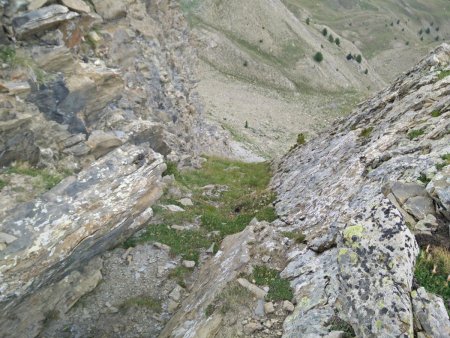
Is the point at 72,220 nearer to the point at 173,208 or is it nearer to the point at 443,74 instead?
the point at 173,208

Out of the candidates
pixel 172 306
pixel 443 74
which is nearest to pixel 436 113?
pixel 443 74

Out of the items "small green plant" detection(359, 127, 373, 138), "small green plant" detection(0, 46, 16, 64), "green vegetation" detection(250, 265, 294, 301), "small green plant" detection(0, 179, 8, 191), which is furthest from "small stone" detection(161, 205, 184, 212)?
"small green plant" detection(359, 127, 373, 138)

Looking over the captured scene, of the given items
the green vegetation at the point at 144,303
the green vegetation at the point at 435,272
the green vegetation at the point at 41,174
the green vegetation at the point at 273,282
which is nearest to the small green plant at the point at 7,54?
the green vegetation at the point at 41,174

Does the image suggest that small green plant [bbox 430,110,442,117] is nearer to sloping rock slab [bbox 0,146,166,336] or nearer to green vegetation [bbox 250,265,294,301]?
green vegetation [bbox 250,265,294,301]

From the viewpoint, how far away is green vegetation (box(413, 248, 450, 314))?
1053 cm

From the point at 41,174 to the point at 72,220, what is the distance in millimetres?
2731

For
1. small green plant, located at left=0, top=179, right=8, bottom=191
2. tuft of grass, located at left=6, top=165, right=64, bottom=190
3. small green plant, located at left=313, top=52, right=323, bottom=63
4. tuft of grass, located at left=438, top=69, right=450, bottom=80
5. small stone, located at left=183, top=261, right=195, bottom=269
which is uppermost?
Answer: tuft of grass, located at left=438, top=69, right=450, bottom=80

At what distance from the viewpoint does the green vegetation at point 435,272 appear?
34.6 feet

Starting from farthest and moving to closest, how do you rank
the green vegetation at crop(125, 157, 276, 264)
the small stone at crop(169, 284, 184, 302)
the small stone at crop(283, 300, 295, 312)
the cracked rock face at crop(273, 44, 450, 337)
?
the green vegetation at crop(125, 157, 276, 264)
the small stone at crop(169, 284, 184, 302)
the small stone at crop(283, 300, 295, 312)
the cracked rock face at crop(273, 44, 450, 337)

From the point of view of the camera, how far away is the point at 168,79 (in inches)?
1332

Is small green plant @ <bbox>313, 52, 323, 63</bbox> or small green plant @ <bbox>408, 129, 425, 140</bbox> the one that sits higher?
small green plant @ <bbox>408, 129, 425, 140</bbox>

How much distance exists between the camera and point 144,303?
17.0m

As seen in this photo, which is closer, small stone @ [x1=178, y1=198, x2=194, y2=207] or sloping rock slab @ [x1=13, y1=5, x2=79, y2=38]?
sloping rock slab @ [x1=13, y1=5, x2=79, y2=38]

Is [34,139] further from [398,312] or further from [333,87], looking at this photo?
[333,87]
